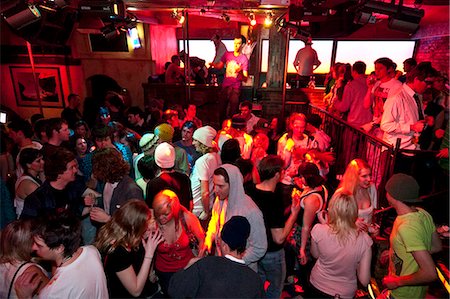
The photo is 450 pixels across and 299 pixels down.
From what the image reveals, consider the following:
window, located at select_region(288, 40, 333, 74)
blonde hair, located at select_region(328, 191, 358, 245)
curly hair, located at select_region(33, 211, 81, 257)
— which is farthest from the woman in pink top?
window, located at select_region(288, 40, 333, 74)

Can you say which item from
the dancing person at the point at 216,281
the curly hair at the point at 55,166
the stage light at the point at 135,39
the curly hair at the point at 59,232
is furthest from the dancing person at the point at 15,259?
the stage light at the point at 135,39

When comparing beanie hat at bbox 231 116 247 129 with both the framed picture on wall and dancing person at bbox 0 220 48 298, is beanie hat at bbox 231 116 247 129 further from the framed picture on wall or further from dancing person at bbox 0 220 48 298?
the framed picture on wall

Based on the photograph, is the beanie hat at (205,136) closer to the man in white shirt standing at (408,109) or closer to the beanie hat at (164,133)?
the beanie hat at (164,133)

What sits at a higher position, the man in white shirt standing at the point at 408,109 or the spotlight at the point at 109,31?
the spotlight at the point at 109,31

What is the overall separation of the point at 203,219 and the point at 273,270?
3.59 ft

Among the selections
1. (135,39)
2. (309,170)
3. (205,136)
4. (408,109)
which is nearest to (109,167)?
(205,136)

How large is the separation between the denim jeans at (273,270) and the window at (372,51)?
372 inches

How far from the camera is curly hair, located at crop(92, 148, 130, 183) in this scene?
2977 millimetres

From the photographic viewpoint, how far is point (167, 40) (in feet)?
36.8

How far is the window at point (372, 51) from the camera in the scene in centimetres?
→ 1019

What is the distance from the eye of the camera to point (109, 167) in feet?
9.78

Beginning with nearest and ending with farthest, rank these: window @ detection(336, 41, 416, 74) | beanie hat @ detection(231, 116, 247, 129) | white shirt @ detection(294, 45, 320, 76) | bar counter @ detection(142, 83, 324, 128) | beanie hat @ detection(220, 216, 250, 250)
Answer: beanie hat @ detection(220, 216, 250, 250) → beanie hat @ detection(231, 116, 247, 129) → white shirt @ detection(294, 45, 320, 76) → bar counter @ detection(142, 83, 324, 128) → window @ detection(336, 41, 416, 74)

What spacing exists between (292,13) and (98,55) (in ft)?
25.7

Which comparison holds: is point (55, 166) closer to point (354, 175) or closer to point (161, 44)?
point (354, 175)
